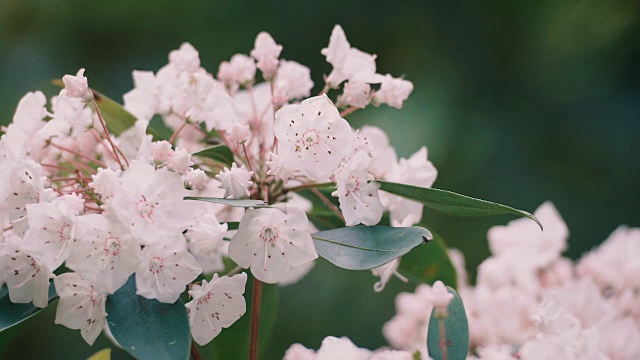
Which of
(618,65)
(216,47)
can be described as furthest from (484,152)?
(216,47)

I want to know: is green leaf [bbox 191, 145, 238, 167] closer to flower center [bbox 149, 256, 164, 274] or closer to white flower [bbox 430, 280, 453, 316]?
flower center [bbox 149, 256, 164, 274]

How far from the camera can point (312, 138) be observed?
2.53ft

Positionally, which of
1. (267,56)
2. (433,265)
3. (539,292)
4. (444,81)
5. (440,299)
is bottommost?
(444,81)

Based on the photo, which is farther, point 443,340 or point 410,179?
point 410,179

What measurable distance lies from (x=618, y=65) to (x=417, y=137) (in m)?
0.60

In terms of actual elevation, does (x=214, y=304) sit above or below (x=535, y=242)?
above

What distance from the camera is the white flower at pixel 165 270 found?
0.69 metres

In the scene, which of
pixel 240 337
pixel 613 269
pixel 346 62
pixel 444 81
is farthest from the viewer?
pixel 444 81

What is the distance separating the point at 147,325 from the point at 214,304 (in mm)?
78

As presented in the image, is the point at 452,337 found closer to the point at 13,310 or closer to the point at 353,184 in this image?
the point at 353,184

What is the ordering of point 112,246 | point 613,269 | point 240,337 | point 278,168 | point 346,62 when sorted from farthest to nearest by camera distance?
1. point 613,269
2. point 240,337
3. point 346,62
4. point 278,168
5. point 112,246

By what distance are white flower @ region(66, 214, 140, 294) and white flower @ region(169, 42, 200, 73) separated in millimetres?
300

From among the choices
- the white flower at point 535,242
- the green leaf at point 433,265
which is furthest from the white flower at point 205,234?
the white flower at point 535,242

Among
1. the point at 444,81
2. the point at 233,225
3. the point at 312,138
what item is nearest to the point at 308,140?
the point at 312,138
